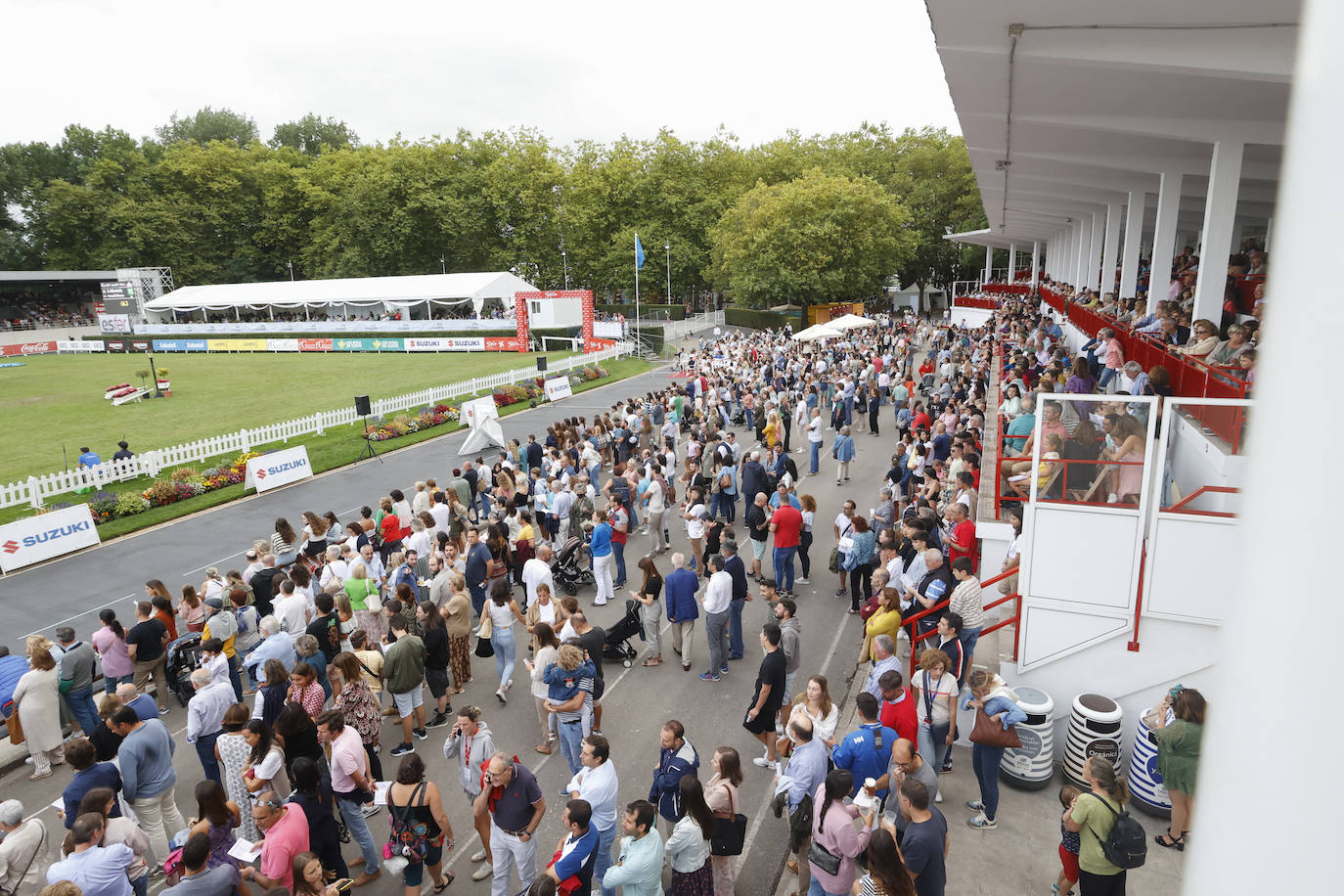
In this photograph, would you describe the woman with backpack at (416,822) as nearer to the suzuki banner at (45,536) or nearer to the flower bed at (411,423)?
the suzuki banner at (45,536)

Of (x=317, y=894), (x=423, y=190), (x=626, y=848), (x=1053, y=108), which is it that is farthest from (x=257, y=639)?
(x=423, y=190)

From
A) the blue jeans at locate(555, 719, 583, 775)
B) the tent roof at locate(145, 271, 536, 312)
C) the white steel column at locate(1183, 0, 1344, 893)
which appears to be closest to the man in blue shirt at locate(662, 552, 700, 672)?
the blue jeans at locate(555, 719, 583, 775)

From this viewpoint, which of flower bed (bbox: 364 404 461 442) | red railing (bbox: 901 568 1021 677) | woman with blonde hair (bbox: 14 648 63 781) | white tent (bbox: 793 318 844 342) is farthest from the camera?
white tent (bbox: 793 318 844 342)

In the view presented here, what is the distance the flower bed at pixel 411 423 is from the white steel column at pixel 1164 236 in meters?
19.7

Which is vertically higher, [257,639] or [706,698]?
[257,639]

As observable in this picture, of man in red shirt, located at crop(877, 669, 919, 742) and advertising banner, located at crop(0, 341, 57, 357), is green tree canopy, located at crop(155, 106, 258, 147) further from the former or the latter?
man in red shirt, located at crop(877, 669, 919, 742)

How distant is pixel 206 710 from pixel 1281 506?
28.4 feet

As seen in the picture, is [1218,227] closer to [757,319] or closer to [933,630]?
[933,630]

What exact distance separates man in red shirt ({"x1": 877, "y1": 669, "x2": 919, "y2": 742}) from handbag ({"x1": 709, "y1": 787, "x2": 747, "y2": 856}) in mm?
1575

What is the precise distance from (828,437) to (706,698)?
563 inches

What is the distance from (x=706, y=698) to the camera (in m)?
9.21

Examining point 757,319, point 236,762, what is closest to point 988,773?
point 236,762

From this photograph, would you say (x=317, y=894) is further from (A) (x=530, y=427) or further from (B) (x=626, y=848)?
(A) (x=530, y=427)

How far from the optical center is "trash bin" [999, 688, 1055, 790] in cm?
733
